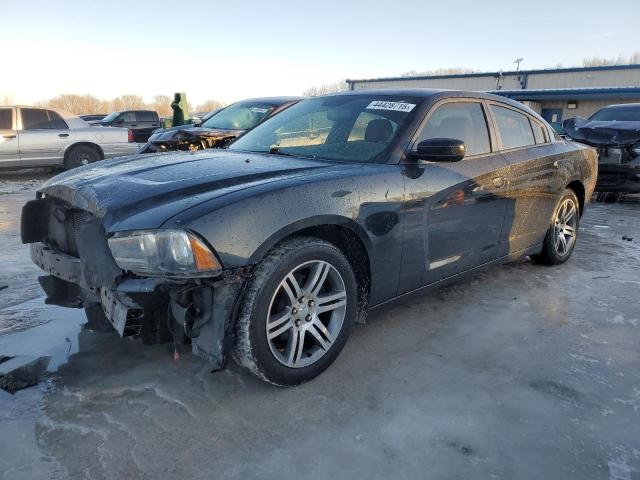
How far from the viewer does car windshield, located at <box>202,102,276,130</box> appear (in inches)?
338

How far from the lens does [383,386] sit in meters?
2.64

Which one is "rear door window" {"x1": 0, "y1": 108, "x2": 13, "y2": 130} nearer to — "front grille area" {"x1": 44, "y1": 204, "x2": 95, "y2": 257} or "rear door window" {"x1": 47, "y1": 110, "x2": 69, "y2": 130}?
"rear door window" {"x1": 47, "y1": 110, "x2": 69, "y2": 130}

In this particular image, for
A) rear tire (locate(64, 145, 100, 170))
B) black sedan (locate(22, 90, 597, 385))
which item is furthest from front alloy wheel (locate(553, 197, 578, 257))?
rear tire (locate(64, 145, 100, 170))

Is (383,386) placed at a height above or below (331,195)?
below

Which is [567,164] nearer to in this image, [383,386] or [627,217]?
[383,386]

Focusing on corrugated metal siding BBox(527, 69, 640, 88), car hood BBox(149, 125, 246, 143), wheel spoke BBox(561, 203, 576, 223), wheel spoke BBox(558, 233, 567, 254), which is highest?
corrugated metal siding BBox(527, 69, 640, 88)

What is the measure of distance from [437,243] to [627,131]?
6941mm

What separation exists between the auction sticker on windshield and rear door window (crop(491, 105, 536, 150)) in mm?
928

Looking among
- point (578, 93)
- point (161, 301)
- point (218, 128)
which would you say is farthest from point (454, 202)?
point (578, 93)

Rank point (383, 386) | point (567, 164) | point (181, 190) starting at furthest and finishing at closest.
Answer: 1. point (567, 164)
2. point (383, 386)
3. point (181, 190)

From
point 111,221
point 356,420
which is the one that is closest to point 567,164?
point 356,420

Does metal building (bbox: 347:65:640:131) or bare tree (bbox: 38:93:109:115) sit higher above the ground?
bare tree (bbox: 38:93:109:115)

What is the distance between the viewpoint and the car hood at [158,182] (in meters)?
2.32

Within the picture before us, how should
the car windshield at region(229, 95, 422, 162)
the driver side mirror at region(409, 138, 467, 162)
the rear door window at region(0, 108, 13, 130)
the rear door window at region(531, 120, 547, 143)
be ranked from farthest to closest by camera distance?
the rear door window at region(0, 108, 13, 130), the rear door window at region(531, 120, 547, 143), the car windshield at region(229, 95, 422, 162), the driver side mirror at region(409, 138, 467, 162)
